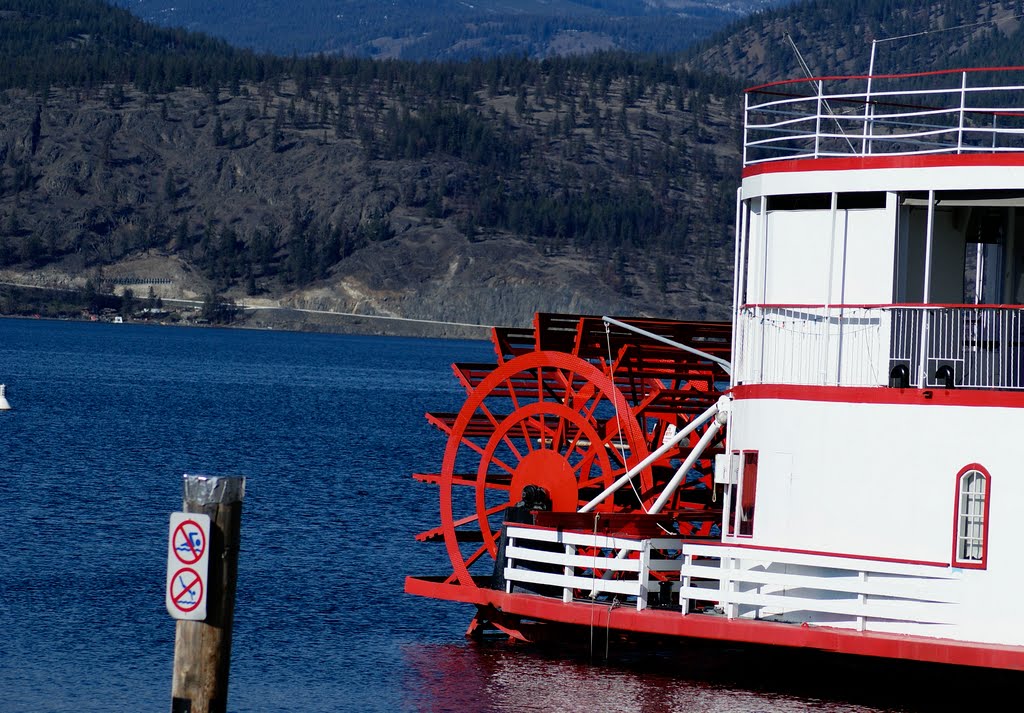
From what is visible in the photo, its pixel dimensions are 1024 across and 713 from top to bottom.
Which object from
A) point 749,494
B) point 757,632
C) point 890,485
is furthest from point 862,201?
point 757,632

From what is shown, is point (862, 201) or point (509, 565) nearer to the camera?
point (862, 201)

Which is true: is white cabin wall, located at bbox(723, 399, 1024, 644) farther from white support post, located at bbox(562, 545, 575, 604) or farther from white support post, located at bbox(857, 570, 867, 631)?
white support post, located at bbox(562, 545, 575, 604)

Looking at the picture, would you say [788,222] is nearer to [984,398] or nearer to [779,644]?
[984,398]

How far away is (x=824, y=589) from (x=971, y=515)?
5.44ft

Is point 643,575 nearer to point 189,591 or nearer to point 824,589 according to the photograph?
point 824,589

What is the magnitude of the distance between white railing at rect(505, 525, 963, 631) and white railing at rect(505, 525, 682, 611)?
0.01m

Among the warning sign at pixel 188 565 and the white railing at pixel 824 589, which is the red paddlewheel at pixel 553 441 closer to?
the white railing at pixel 824 589

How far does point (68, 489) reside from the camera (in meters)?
43.2

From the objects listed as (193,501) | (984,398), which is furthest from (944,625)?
(193,501)

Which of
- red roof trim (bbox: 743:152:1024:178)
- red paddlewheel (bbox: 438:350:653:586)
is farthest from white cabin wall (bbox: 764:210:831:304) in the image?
red paddlewheel (bbox: 438:350:653:586)

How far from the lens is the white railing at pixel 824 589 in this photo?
1762cm

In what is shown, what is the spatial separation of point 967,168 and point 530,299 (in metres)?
175

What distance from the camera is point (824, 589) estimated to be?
1841 cm

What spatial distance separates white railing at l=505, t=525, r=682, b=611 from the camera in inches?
794
